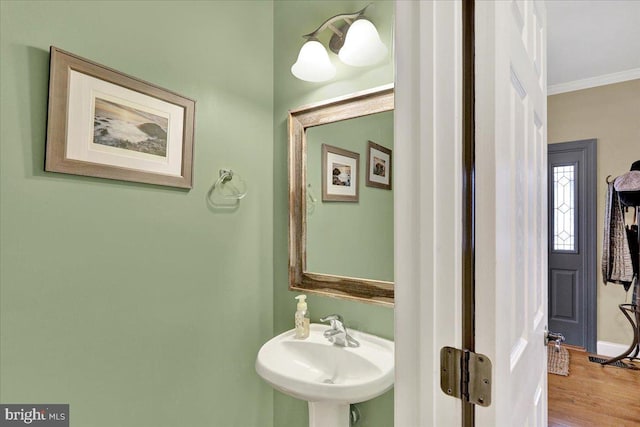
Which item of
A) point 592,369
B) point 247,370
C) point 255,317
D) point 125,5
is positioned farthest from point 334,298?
point 592,369

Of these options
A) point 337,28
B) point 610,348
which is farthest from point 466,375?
point 610,348

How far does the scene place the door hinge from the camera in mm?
498

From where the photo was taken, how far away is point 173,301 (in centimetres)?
123

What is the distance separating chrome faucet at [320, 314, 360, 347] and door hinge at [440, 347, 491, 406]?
803mm

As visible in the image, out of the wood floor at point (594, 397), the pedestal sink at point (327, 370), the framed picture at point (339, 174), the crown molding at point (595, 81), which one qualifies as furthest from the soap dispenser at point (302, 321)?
the crown molding at point (595, 81)

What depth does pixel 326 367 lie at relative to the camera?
1298 mm

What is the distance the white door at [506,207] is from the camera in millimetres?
495

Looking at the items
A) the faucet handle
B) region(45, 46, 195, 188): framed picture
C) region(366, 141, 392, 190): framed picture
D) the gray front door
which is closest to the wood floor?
the gray front door

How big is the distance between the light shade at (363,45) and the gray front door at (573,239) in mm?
1566

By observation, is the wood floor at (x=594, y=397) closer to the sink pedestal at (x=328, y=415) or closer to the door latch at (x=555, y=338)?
the door latch at (x=555, y=338)

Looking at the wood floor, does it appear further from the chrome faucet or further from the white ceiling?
the white ceiling

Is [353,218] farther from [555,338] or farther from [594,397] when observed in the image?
[594,397]

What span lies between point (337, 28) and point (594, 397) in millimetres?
2535

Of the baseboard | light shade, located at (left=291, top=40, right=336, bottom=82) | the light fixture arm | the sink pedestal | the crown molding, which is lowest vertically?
the baseboard
